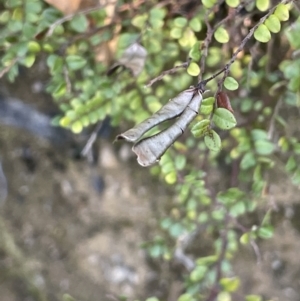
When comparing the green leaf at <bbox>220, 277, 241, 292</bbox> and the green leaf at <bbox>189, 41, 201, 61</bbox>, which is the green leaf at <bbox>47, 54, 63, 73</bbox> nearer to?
Result: the green leaf at <bbox>189, 41, 201, 61</bbox>

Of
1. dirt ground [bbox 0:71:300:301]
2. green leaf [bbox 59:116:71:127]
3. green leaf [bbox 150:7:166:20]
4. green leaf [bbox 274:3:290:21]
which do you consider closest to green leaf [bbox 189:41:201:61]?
green leaf [bbox 274:3:290:21]

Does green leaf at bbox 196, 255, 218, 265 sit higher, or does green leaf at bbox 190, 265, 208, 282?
green leaf at bbox 196, 255, 218, 265

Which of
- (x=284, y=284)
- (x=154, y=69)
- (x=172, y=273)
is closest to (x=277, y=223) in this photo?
(x=284, y=284)

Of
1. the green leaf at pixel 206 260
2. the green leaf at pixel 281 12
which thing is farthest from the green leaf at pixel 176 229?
the green leaf at pixel 281 12

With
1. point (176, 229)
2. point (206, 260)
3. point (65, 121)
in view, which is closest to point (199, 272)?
point (206, 260)

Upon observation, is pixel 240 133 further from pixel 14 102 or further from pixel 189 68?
pixel 14 102

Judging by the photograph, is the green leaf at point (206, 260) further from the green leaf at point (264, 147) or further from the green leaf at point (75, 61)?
the green leaf at point (75, 61)

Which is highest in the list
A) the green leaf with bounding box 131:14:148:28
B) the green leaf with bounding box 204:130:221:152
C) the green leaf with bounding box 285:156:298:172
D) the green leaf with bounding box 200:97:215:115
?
the green leaf with bounding box 131:14:148:28
